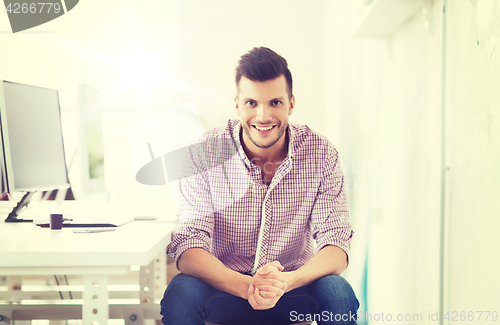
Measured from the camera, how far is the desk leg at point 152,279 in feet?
5.03

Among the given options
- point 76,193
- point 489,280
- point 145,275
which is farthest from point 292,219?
point 76,193

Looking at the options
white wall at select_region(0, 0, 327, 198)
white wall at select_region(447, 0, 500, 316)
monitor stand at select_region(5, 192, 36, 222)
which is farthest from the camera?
white wall at select_region(0, 0, 327, 198)

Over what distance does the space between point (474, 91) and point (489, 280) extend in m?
0.39

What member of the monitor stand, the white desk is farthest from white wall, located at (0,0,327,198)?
the white desk

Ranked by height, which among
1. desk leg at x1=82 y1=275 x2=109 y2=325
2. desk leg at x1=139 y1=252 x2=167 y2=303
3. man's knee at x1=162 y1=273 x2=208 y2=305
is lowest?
desk leg at x1=139 y1=252 x2=167 y2=303

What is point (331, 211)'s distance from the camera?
116 cm

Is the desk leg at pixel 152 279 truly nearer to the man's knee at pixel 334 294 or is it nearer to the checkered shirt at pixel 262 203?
the checkered shirt at pixel 262 203

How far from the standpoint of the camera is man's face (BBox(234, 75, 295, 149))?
1290 mm

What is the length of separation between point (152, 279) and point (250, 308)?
608mm

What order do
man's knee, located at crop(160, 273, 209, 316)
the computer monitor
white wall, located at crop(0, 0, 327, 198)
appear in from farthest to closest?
white wall, located at crop(0, 0, 327, 198), the computer monitor, man's knee, located at crop(160, 273, 209, 316)

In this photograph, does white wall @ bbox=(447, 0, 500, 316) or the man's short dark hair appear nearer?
white wall @ bbox=(447, 0, 500, 316)

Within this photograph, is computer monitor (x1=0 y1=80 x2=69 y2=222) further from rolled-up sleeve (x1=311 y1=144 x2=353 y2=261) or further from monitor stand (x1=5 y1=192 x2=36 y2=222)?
rolled-up sleeve (x1=311 y1=144 x2=353 y2=261)

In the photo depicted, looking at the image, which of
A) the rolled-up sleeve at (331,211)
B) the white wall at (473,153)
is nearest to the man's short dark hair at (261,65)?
the rolled-up sleeve at (331,211)

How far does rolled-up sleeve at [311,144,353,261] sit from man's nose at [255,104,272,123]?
241 millimetres
